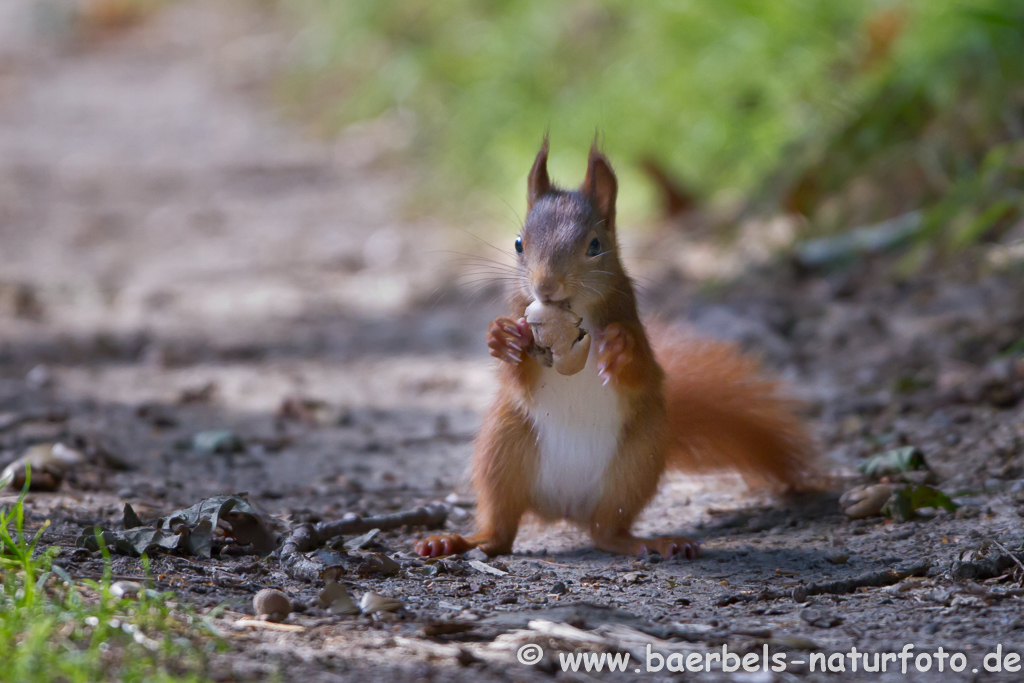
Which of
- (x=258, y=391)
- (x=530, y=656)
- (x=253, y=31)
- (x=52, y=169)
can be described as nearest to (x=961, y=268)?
(x=258, y=391)

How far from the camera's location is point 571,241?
2.61 m

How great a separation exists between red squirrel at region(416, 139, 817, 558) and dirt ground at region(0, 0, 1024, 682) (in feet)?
0.41

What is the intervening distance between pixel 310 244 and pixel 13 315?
2.19 metres

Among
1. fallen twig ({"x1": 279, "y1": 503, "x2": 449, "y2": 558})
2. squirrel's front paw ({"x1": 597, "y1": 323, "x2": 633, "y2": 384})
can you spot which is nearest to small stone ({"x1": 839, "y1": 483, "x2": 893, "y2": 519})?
squirrel's front paw ({"x1": 597, "y1": 323, "x2": 633, "y2": 384})

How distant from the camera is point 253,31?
13.8 meters

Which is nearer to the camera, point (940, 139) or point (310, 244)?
point (940, 139)

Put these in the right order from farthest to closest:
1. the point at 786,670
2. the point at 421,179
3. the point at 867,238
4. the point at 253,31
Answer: the point at 253,31 < the point at 421,179 < the point at 867,238 < the point at 786,670

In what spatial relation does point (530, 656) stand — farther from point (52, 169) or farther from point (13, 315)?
point (52, 169)

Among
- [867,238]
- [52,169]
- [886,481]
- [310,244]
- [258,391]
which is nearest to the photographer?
[886,481]

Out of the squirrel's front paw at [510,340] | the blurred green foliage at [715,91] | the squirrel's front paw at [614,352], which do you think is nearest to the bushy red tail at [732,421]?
the squirrel's front paw at [614,352]

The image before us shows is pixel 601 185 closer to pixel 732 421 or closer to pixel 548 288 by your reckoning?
pixel 548 288

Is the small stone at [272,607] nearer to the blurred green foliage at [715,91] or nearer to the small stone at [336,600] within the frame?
the small stone at [336,600]

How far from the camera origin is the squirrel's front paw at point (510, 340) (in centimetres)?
258

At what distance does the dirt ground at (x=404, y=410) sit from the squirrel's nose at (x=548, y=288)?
1.86 ft
